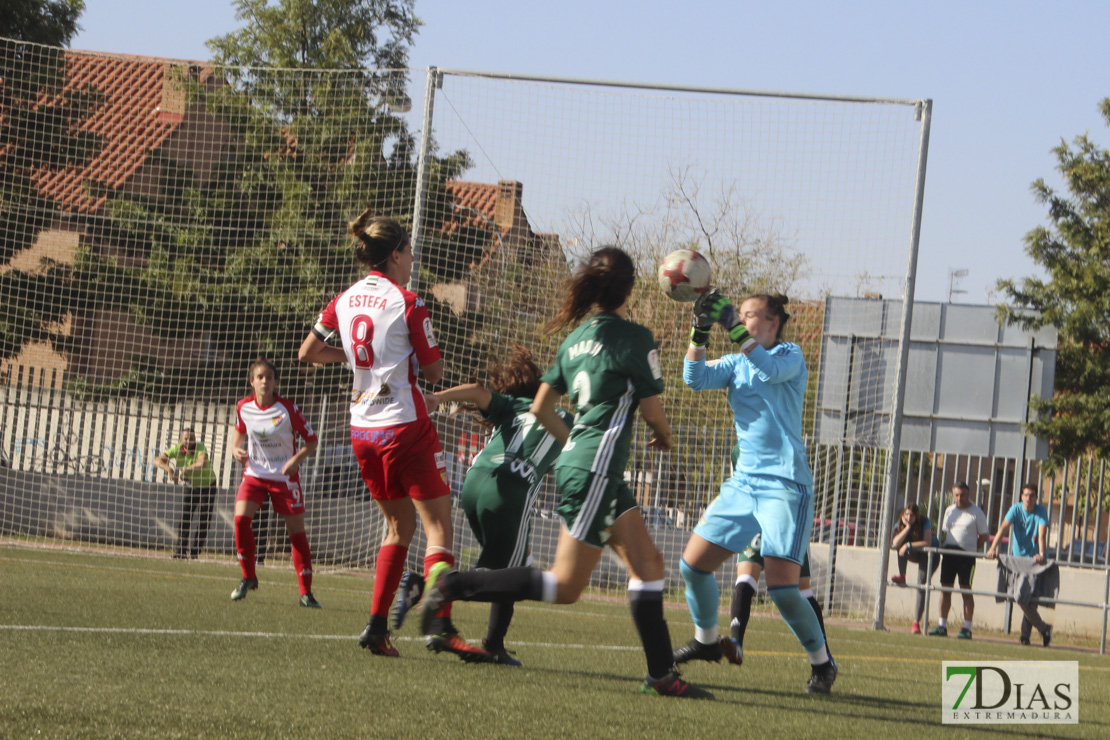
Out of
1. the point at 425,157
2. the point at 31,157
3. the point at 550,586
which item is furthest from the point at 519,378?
the point at 31,157

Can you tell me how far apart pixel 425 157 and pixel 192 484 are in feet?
16.7

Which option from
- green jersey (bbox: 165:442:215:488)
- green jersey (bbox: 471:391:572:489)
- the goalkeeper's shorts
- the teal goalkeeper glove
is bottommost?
green jersey (bbox: 165:442:215:488)

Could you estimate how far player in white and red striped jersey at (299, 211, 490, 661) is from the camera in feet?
18.2

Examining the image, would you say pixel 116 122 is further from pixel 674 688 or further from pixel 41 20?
pixel 674 688

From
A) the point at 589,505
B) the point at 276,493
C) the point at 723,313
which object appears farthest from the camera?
the point at 276,493

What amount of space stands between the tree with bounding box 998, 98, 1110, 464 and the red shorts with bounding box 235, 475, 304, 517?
44.6ft

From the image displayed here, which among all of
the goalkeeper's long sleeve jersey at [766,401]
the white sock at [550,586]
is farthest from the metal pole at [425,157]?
the white sock at [550,586]

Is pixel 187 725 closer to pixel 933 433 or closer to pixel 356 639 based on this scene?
pixel 356 639

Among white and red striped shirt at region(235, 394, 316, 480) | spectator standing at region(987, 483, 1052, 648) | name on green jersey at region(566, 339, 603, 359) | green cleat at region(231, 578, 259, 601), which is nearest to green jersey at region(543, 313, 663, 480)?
name on green jersey at region(566, 339, 603, 359)

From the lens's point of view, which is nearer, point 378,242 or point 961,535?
point 378,242

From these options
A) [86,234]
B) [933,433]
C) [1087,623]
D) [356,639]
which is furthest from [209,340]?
[1087,623]

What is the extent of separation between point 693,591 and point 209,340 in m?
12.5

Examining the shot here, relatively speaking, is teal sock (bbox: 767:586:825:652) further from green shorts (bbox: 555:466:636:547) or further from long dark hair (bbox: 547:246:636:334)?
long dark hair (bbox: 547:246:636:334)

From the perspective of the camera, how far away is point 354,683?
4.54 meters
